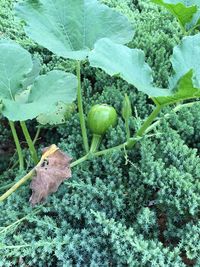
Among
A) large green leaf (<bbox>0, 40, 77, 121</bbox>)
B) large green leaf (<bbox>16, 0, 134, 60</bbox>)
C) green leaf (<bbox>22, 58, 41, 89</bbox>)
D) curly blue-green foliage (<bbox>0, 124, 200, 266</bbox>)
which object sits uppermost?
large green leaf (<bbox>16, 0, 134, 60</bbox>)

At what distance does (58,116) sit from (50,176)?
32cm

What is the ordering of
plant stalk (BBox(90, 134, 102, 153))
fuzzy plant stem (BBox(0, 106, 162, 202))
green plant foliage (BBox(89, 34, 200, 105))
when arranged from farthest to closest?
plant stalk (BBox(90, 134, 102, 153)) < fuzzy plant stem (BBox(0, 106, 162, 202)) < green plant foliage (BBox(89, 34, 200, 105))

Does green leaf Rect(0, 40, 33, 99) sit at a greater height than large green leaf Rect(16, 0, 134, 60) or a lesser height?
lesser

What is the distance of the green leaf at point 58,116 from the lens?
5.50ft

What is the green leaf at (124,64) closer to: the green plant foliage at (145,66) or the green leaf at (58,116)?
the green plant foliage at (145,66)

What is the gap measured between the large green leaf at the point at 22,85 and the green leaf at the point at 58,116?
0.23m

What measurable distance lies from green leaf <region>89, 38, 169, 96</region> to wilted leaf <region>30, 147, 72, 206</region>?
0.35 m

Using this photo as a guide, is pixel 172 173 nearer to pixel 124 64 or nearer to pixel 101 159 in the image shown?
pixel 101 159

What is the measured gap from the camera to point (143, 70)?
1.35m

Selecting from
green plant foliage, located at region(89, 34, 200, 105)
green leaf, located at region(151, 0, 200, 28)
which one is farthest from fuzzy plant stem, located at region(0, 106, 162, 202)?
green leaf, located at region(151, 0, 200, 28)

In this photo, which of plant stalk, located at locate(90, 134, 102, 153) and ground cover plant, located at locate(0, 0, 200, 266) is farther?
plant stalk, located at locate(90, 134, 102, 153)

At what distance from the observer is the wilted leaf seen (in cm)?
144

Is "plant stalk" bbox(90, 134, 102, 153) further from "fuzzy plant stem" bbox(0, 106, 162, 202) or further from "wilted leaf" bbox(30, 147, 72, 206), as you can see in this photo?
"wilted leaf" bbox(30, 147, 72, 206)

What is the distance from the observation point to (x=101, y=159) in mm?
Answer: 1557
